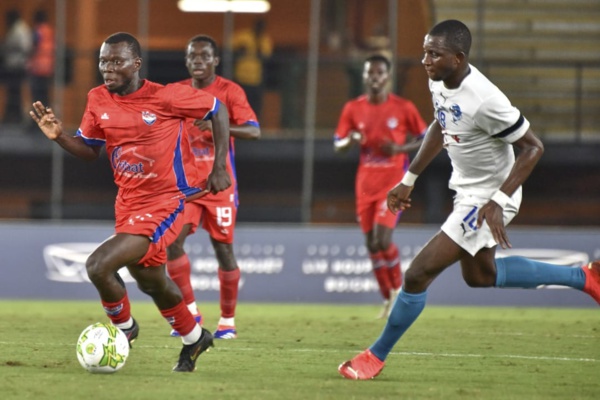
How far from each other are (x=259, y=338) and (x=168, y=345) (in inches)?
40.3

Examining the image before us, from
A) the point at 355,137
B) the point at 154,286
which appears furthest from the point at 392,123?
the point at 154,286

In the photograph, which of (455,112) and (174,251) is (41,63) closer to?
(174,251)

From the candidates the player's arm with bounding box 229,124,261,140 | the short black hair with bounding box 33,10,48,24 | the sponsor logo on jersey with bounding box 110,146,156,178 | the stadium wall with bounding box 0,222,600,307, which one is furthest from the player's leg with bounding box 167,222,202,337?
the short black hair with bounding box 33,10,48,24

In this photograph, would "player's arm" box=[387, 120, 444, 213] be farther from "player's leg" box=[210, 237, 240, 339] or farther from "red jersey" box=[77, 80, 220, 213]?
"player's leg" box=[210, 237, 240, 339]

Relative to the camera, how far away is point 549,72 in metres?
20.4

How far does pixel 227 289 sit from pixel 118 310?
2.32 metres

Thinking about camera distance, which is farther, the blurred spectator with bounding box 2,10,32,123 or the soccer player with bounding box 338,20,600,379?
the blurred spectator with bounding box 2,10,32,123

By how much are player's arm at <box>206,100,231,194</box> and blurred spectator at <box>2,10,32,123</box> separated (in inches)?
473

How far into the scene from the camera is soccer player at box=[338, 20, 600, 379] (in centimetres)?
698

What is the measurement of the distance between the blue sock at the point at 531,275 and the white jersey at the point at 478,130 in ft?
1.67

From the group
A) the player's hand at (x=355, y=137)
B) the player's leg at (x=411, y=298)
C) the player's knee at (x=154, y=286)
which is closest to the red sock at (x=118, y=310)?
the player's knee at (x=154, y=286)

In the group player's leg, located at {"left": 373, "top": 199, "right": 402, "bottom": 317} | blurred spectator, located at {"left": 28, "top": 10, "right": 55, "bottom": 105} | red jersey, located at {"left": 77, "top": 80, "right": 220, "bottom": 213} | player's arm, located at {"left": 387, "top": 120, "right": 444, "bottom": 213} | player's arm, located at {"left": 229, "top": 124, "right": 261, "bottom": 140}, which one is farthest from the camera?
blurred spectator, located at {"left": 28, "top": 10, "right": 55, "bottom": 105}

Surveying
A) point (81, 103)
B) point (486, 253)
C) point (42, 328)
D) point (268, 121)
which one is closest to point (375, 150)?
point (42, 328)

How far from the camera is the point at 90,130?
763 centimetres
